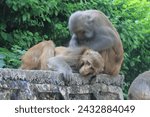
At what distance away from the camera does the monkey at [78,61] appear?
7.55m

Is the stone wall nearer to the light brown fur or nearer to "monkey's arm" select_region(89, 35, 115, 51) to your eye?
the light brown fur

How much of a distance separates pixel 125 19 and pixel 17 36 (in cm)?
341

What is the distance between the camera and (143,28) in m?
13.2

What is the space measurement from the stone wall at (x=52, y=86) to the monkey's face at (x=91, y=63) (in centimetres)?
10

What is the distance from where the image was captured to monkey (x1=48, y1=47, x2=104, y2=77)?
24.8 ft

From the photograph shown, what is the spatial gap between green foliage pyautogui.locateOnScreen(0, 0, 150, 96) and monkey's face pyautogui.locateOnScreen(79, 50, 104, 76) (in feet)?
5.07

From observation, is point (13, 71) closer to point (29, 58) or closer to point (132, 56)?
point (29, 58)

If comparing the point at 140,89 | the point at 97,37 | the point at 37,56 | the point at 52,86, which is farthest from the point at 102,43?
the point at 140,89

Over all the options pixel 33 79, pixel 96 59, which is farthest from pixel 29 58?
pixel 33 79

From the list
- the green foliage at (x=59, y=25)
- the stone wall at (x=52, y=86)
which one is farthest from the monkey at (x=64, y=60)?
the green foliage at (x=59, y=25)

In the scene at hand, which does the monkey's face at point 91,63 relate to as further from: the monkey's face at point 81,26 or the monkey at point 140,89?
the monkey at point 140,89

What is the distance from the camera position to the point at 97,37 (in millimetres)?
8484

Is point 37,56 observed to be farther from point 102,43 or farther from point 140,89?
point 140,89

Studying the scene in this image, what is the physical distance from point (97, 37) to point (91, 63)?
0.98 meters
